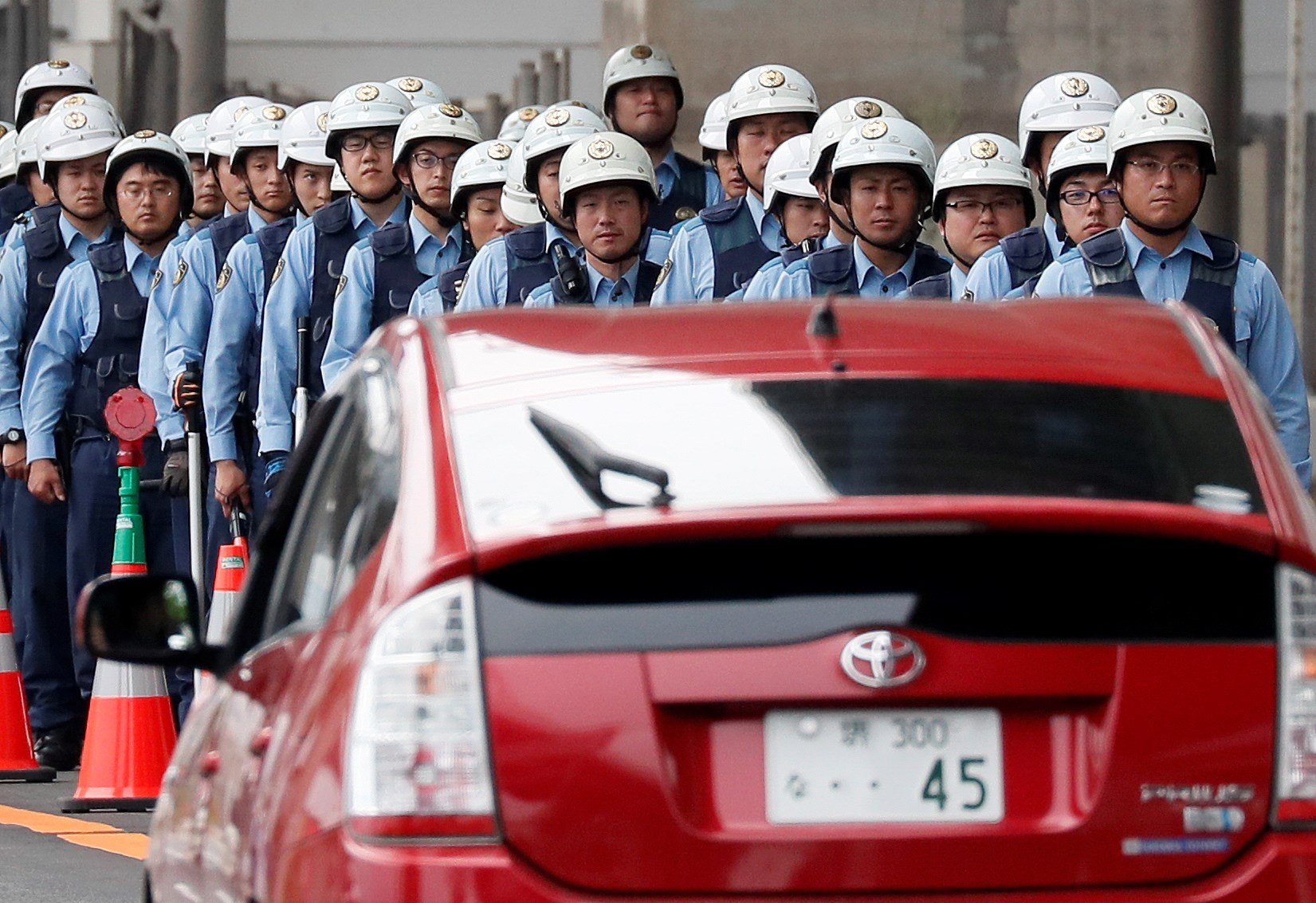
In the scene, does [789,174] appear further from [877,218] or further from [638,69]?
[638,69]

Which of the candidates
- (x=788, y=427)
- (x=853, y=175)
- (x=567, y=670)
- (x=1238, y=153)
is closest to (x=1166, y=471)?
(x=788, y=427)

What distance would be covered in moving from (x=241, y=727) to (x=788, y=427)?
3.39ft

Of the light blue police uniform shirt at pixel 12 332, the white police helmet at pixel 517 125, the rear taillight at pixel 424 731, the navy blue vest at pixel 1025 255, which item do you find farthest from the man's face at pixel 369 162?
the rear taillight at pixel 424 731

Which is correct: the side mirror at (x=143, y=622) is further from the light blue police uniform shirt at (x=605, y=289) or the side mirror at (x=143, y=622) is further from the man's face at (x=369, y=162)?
the man's face at (x=369, y=162)

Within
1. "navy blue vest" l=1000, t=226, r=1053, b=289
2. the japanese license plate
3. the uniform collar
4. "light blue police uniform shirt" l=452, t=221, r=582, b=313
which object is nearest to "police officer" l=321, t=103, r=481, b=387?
"light blue police uniform shirt" l=452, t=221, r=582, b=313

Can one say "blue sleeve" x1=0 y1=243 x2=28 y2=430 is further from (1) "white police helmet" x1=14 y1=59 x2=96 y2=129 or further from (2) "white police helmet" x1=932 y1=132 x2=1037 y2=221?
(2) "white police helmet" x1=932 y1=132 x2=1037 y2=221

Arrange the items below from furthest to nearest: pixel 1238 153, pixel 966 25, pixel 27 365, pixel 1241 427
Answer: pixel 1238 153 < pixel 966 25 < pixel 27 365 < pixel 1241 427

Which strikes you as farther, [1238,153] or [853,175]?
[1238,153]

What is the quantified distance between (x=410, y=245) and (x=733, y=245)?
4.41ft

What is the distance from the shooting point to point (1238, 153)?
19.3m

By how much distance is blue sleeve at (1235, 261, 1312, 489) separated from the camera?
922 cm

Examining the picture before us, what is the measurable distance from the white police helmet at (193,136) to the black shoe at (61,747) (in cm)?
461

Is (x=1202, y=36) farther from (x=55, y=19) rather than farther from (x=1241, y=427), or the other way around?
(x=1241, y=427)

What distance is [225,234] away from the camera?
44.8ft
